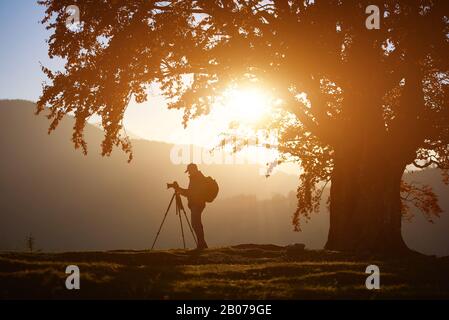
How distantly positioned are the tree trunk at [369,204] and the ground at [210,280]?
5.20 m

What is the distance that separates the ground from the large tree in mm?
6653

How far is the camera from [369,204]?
21500mm

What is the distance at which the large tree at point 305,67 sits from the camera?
1944 centimetres

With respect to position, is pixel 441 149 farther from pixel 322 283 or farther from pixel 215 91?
pixel 322 283

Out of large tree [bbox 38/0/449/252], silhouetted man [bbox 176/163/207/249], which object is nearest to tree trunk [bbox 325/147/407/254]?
large tree [bbox 38/0/449/252]

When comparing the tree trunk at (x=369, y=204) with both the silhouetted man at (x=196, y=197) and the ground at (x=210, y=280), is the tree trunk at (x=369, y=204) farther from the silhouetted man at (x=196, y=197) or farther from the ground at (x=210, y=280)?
the silhouetted man at (x=196, y=197)

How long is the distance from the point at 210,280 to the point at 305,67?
11.6 metres

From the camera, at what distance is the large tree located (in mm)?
19438

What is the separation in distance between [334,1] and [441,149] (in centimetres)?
1324

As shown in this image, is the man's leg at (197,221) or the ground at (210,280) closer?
the ground at (210,280)

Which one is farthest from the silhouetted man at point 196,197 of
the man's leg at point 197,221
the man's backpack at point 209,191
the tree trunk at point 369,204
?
the tree trunk at point 369,204

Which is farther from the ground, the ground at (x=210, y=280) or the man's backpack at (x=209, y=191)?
the man's backpack at (x=209, y=191)

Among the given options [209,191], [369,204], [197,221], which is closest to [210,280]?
[197,221]

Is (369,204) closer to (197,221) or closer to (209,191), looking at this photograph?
(209,191)
